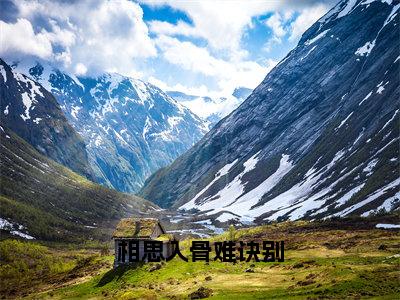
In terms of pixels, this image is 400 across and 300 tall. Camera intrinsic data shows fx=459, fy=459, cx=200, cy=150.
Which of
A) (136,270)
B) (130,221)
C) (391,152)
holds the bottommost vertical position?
(136,270)

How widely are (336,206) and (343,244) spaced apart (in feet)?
296

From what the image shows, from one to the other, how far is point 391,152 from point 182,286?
443ft

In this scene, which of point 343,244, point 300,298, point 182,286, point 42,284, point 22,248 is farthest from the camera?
point 22,248

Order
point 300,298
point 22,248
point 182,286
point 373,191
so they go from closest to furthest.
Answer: point 300,298, point 182,286, point 373,191, point 22,248

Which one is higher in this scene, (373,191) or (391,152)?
(391,152)

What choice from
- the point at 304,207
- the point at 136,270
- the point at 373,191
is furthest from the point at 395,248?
the point at 304,207

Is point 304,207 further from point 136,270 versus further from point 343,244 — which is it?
point 136,270

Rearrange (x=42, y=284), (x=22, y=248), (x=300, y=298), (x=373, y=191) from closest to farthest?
(x=300, y=298)
(x=42, y=284)
(x=373, y=191)
(x=22, y=248)

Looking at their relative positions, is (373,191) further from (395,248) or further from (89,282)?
(89,282)

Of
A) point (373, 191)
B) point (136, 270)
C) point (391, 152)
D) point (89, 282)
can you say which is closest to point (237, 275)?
point (136, 270)

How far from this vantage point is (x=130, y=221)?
82.2 meters

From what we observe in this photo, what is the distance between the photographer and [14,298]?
74.9 m

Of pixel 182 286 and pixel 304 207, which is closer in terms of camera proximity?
pixel 182 286

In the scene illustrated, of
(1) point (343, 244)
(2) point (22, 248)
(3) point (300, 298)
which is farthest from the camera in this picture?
(2) point (22, 248)
